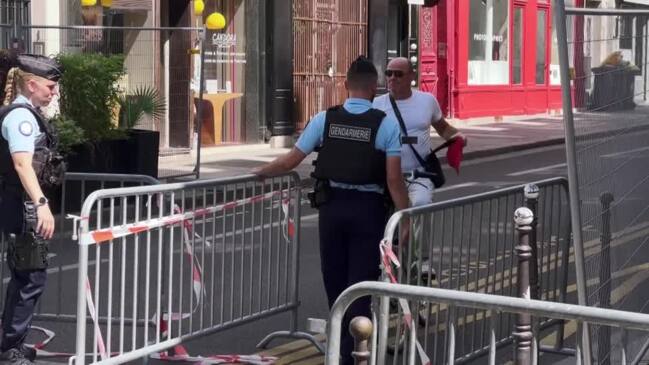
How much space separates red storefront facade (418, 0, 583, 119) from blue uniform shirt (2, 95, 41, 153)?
2263cm

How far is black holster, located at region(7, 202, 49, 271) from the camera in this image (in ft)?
22.8

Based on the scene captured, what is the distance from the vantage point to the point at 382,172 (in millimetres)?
7078

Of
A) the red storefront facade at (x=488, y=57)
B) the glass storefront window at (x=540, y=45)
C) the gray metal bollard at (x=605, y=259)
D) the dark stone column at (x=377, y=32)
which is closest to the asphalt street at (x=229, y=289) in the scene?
the gray metal bollard at (x=605, y=259)

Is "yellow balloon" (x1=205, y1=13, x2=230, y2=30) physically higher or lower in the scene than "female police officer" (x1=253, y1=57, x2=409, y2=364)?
higher

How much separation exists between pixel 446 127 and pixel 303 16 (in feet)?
52.5

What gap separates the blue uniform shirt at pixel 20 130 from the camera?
22.6 feet

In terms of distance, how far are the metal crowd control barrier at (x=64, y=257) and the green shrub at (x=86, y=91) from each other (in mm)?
3353

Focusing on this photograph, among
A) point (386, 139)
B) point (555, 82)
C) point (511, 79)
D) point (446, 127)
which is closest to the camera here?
point (386, 139)

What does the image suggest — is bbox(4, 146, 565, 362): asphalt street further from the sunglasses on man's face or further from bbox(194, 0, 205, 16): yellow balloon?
bbox(194, 0, 205, 16): yellow balloon

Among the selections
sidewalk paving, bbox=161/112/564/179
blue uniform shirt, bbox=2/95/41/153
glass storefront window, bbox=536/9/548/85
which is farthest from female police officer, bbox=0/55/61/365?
glass storefront window, bbox=536/9/548/85

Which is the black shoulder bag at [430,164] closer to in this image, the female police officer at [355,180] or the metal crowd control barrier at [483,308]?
the female police officer at [355,180]

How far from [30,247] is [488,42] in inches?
Answer: 1052

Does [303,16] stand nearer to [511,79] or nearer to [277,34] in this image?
[277,34]

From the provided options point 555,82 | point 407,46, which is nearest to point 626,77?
point 407,46
